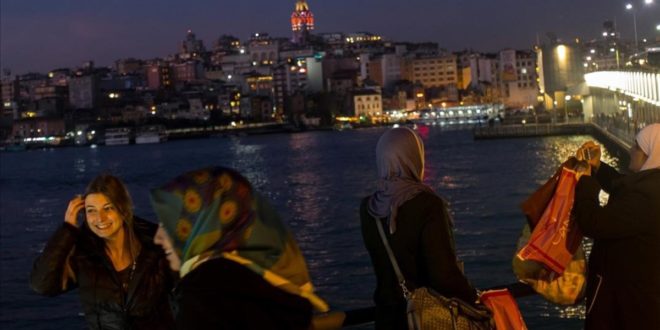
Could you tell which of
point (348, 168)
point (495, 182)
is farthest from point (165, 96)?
point (495, 182)

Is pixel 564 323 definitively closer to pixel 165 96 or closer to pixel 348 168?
pixel 348 168

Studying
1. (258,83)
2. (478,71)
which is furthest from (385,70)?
(258,83)

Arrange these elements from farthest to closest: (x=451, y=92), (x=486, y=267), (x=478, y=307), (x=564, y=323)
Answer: (x=451, y=92) < (x=486, y=267) < (x=564, y=323) < (x=478, y=307)

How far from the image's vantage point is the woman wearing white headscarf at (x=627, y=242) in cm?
215

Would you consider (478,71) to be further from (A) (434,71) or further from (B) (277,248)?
(B) (277,248)

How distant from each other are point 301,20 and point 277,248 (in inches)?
5347

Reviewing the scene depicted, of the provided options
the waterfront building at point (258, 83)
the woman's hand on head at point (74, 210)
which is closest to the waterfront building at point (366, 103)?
the waterfront building at point (258, 83)

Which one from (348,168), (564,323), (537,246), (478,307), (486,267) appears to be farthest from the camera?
(348,168)

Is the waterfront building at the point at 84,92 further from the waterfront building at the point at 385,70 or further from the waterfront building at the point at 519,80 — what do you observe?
the waterfront building at the point at 519,80

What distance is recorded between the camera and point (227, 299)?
57.2 inches

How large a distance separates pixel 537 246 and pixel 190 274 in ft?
3.27

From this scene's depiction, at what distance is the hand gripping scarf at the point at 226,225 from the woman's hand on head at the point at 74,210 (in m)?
0.79

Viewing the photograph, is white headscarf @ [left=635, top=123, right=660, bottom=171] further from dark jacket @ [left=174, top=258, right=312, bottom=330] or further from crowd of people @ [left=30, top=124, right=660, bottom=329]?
dark jacket @ [left=174, top=258, right=312, bottom=330]

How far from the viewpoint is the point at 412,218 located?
2.01 metres
